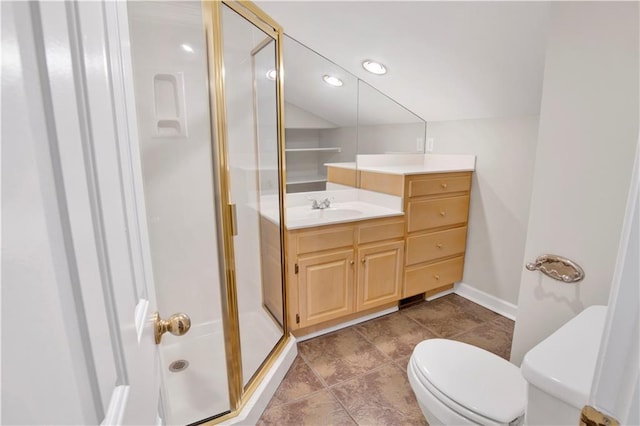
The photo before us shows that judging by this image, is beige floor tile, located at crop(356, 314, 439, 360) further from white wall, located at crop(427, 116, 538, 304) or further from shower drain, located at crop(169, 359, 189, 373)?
shower drain, located at crop(169, 359, 189, 373)

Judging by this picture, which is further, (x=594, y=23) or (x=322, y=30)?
(x=322, y=30)

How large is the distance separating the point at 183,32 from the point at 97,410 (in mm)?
1979

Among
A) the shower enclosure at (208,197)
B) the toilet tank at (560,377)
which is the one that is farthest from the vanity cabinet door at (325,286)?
the toilet tank at (560,377)

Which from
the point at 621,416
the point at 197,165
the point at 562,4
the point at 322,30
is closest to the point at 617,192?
the point at 562,4

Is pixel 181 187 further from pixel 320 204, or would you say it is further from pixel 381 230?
pixel 381 230

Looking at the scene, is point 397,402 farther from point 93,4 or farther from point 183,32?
point 183,32

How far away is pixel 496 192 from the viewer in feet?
8.25

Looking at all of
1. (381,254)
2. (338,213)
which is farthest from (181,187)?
(381,254)

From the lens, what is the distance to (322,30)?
6.84 feet

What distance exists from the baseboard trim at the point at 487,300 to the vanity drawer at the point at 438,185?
84 cm

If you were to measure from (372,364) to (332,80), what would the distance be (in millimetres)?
1952

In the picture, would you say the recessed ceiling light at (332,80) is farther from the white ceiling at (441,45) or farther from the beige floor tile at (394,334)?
the beige floor tile at (394,334)

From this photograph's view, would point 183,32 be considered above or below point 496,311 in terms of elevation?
above

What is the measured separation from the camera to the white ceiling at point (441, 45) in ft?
5.33
